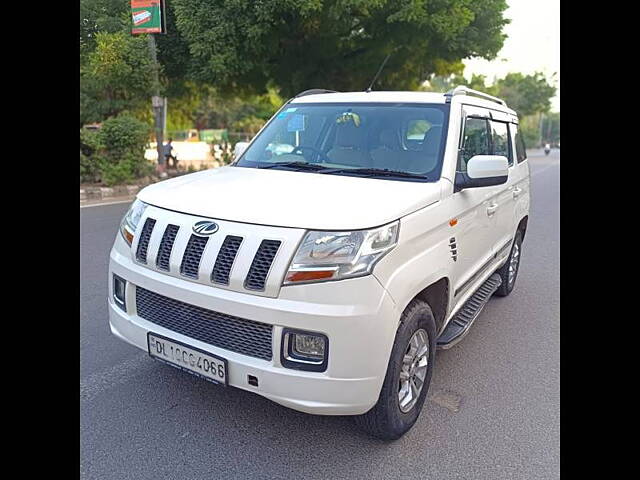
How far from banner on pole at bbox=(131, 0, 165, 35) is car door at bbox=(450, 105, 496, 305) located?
8.13ft

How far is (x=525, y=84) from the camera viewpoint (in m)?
70.2

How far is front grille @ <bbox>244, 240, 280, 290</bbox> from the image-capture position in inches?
95.2

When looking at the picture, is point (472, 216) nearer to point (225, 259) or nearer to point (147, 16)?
point (225, 259)

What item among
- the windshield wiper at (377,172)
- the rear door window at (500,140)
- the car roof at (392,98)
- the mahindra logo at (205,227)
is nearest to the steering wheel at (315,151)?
the windshield wiper at (377,172)

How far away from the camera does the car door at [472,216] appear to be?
3.37 m

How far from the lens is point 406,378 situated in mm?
2861

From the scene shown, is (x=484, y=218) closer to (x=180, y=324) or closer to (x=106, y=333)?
(x=180, y=324)

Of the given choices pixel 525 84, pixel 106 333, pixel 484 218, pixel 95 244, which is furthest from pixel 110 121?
pixel 525 84

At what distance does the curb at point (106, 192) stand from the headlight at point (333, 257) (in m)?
11.0

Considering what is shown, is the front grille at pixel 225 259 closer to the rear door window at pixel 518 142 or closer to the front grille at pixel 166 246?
the front grille at pixel 166 246

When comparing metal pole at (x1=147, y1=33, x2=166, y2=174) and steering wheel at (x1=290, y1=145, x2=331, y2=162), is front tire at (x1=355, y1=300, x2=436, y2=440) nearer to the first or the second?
steering wheel at (x1=290, y1=145, x2=331, y2=162)

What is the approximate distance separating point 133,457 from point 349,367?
49.2 inches

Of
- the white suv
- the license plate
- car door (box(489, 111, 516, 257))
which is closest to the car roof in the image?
the white suv

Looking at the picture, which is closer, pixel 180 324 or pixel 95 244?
pixel 180 324
